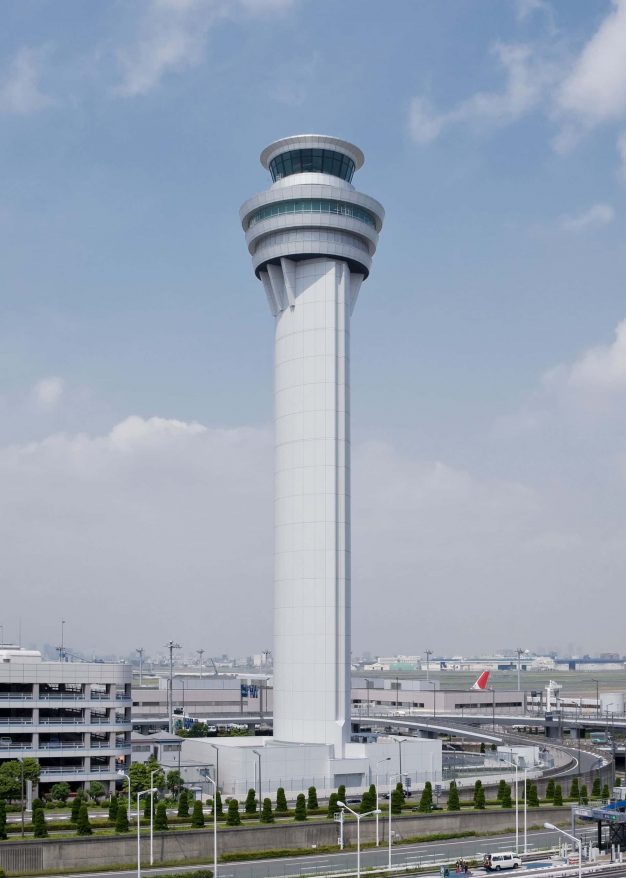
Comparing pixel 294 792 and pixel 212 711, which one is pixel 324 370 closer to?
pixel 294 792

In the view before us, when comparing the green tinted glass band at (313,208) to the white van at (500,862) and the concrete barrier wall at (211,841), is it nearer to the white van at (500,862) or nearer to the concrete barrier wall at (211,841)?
the concrete barrier wall at (211,841)

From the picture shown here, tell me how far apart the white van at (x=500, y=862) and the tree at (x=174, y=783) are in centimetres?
3178

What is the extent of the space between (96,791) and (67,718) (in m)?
8.90

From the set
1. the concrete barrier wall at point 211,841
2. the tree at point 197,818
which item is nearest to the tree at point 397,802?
the concrete barrier wall at point 211,841

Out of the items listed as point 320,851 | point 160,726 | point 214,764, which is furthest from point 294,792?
point 160,726

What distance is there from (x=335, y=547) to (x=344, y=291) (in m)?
26.2

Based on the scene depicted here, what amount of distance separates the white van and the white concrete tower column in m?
30.7

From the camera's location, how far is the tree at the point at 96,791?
88.0 m

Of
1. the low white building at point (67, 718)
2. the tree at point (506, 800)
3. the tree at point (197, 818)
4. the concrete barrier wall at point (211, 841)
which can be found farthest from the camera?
the low white building at point (67, 718)

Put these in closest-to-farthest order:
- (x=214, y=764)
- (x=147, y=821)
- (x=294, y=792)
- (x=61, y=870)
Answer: (x=61, y=870) < (x=147, y=821) < (x=294, y=792) < (x=214, y=764)

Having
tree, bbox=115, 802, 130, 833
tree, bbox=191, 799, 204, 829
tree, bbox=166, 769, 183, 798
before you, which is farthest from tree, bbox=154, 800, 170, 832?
tree, bbox=166, 769, 183, 798

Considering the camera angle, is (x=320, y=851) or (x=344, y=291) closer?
A: (x=320, y=851)

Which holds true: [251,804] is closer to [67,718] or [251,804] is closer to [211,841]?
[211,841]

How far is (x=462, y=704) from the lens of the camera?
18100 cm
